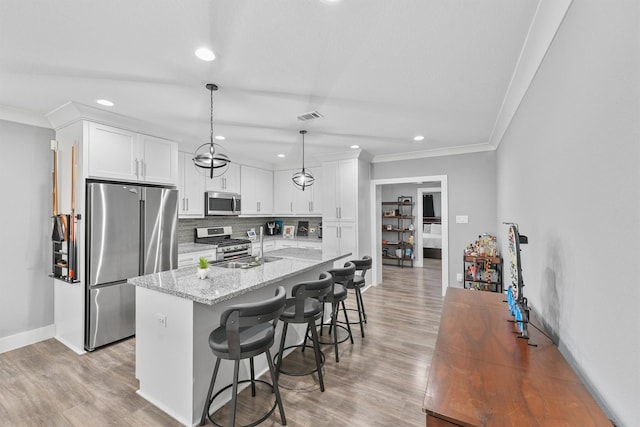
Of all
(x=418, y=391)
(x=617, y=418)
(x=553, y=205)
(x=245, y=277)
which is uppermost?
(x=553, y=205)

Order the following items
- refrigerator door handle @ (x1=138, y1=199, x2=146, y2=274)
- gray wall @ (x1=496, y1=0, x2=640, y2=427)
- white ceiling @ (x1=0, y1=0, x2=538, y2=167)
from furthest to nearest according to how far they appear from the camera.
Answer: refrigerator door handle @ (x1=138, y1=199, x2=146, y2=274) → white ceiling @ (x1=0, y1=0, x2=538, y2=167) → gray wall @ (x1=496, y1=0, x2=640, y2=427)

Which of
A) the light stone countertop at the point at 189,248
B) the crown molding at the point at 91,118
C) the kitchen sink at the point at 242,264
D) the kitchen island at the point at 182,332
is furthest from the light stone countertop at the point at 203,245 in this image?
the kitchen island at the point at 182,332

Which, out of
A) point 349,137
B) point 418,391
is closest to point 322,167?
point 349,137

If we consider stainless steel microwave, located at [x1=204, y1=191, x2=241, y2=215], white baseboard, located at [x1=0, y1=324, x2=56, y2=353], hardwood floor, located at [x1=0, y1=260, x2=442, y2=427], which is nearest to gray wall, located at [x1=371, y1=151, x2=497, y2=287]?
hardwood floor, located at [x1=0, y1=260, x2=442, y2=427]

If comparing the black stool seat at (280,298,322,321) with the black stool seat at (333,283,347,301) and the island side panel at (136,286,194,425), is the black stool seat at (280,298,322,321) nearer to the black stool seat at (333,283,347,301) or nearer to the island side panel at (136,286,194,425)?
the black stool seat at (333,283,347,301)

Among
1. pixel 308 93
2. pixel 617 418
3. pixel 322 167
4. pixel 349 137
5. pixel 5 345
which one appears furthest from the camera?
pixel 322 167

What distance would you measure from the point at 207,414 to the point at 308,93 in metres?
2.69

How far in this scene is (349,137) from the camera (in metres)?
4.11

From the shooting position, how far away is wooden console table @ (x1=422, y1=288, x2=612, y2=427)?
88 cm

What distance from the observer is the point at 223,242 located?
16.2ft

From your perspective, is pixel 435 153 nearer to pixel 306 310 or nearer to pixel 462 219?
pixel 462 219

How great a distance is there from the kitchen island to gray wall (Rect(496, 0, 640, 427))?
5.93 ft

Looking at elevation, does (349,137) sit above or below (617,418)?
above

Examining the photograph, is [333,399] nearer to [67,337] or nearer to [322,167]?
[67,337]
